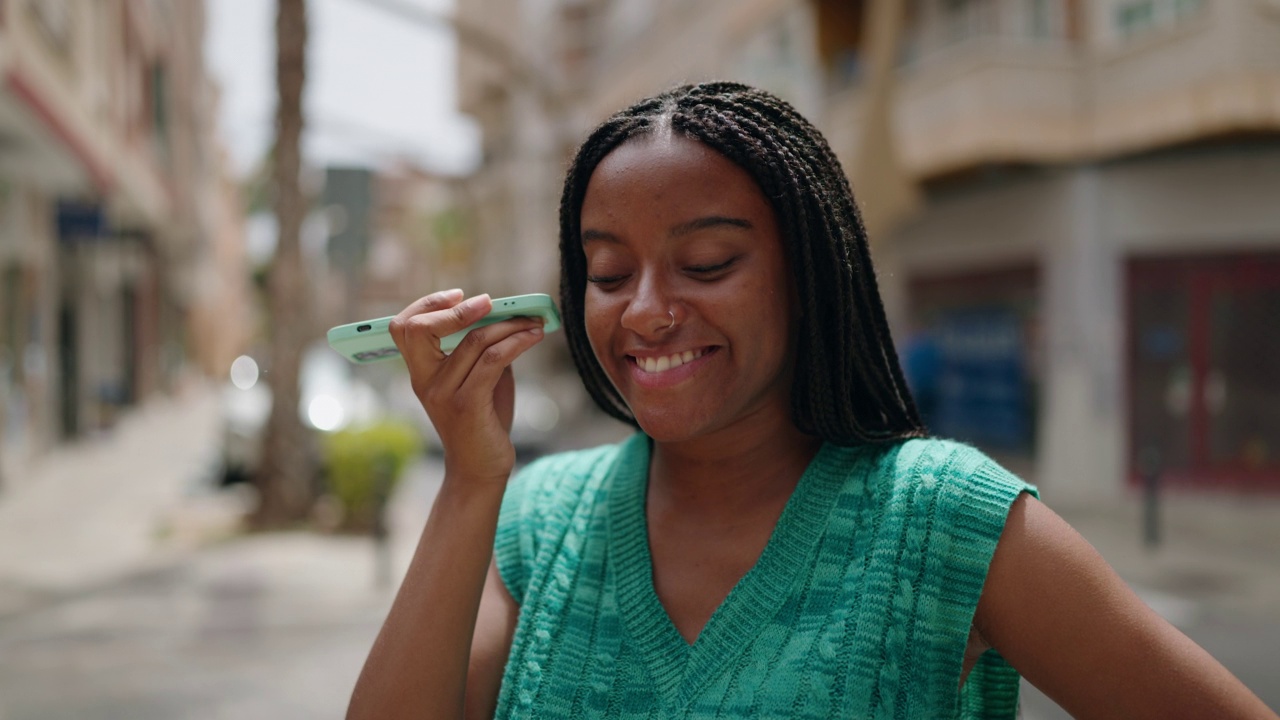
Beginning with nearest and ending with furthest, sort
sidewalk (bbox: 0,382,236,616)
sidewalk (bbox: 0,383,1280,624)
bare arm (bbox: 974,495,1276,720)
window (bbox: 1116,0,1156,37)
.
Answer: bare arm (bbox: 974,495,1276,720)
sidewalk (bbox: 0,383,1280,624)
sidewalk (bbox: 0,382,236,616)
window (bbox: 1116,0,1156,37)

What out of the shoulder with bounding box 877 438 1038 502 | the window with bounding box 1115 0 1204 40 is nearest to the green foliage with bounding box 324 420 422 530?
the shoulder with bounding box 877 438 1038 502

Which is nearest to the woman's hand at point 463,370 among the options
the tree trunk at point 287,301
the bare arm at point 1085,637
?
the bare arm at point 1085,637

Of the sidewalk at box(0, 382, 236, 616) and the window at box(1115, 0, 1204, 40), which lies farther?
the window at box(1115, 0, 1204, 40)

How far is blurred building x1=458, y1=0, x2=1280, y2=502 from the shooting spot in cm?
1186

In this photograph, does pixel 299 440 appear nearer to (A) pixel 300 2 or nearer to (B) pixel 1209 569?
(A) pixel 300 2

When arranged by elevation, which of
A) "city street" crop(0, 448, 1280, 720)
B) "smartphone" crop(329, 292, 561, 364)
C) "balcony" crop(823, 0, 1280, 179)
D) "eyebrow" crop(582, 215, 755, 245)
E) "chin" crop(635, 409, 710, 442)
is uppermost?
"balcony" crop(823, 0, 1280, 179)

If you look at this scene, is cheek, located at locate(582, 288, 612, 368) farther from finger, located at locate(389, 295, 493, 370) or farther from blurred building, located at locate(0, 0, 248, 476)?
blurred building, located at locate(0, 0, 248, 476)

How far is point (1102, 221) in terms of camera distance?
1272 centimetres

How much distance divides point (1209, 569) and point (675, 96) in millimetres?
8267

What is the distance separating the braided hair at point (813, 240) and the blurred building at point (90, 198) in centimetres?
874

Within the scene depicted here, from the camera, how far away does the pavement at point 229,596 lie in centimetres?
550

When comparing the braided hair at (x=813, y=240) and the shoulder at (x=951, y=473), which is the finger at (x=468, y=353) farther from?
the shoulder at (x=951, y=473)

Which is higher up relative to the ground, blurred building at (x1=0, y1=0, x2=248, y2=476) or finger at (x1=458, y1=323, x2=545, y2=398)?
blurred building at (x1=0, y1=0, x2=248, y2=476)

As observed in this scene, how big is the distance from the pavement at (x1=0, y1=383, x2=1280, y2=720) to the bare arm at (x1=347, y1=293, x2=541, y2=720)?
4096mm
